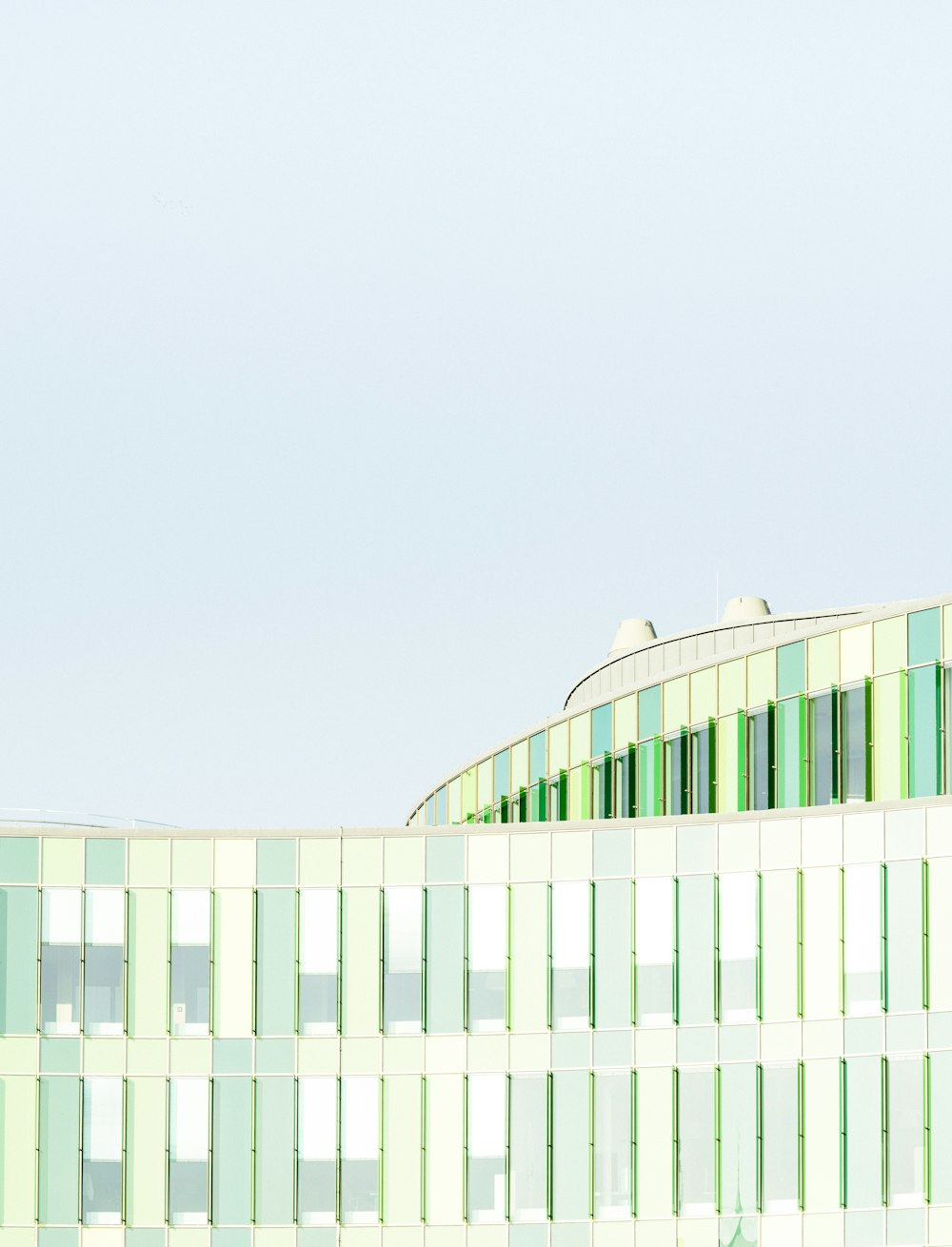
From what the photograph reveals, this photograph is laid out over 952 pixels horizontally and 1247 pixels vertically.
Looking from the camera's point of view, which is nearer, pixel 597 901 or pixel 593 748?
pixel 597 901

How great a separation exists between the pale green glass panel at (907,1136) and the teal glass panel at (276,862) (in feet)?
46.4

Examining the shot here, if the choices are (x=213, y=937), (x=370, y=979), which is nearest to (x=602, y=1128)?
(x=370, y=979)

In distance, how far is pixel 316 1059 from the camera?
50.4 metres

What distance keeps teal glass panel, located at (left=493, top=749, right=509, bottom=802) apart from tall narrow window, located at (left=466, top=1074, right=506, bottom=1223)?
3308 centimetres

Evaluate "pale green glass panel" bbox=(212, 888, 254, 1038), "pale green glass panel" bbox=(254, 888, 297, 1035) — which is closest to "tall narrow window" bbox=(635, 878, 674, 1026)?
"pale green glass panel" bbox=(254, 888, 297, 1035)

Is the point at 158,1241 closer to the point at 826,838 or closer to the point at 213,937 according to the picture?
the point at 213,937

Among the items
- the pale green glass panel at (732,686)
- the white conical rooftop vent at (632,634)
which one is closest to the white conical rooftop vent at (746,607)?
the white conical rooftop vent at (632,634)

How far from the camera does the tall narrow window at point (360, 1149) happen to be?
49906mm

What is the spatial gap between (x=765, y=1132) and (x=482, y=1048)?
21.3 ft

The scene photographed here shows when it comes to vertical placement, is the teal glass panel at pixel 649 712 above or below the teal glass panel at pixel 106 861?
above

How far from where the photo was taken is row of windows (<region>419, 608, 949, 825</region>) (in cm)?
5866

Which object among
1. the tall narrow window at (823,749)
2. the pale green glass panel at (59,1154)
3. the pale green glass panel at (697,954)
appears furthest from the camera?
the tall narrow window at (823,749)

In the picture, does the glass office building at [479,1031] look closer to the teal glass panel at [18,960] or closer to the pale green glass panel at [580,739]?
the teal glass panel at [18,960]

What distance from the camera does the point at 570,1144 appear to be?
49.9 meters
